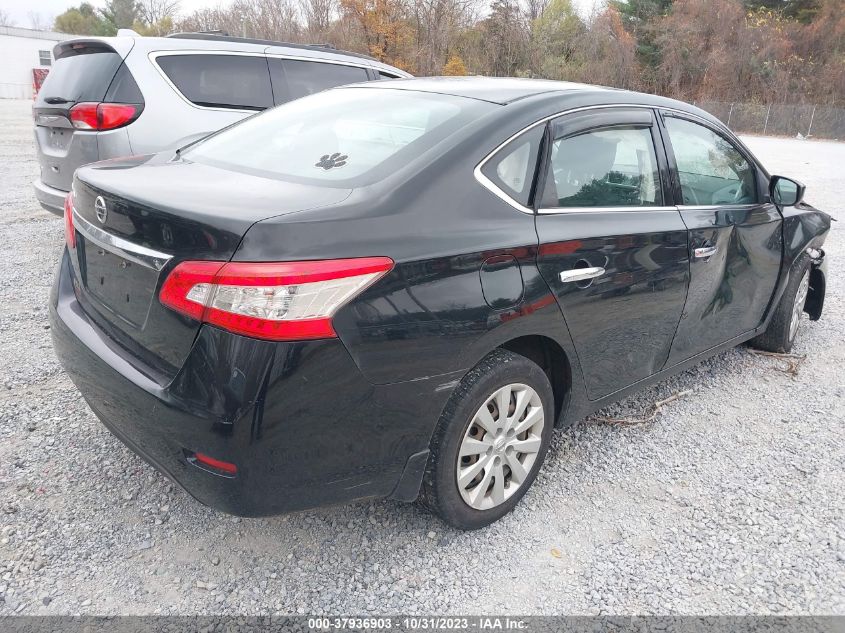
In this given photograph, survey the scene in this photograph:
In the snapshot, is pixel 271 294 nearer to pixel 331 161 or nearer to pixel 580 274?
pixel 331 161

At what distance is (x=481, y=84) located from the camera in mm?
3010

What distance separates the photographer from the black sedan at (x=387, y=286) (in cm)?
185

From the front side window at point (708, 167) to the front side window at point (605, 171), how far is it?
25cm

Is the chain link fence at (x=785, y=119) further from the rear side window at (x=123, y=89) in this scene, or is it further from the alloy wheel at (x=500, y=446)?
the alloy wheel at (x=500, y=446)

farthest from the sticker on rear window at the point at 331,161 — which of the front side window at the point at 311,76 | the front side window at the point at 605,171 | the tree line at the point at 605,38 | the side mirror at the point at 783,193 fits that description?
the tree line at the point at 605,38

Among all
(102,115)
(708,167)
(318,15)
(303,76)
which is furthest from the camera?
(318,15)

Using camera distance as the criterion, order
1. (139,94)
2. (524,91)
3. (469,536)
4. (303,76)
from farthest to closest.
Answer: (303,76) → (139,94) → (524,91) → (469,536)

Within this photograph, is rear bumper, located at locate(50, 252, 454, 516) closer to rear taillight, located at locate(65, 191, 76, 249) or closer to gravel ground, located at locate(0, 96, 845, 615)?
gravel ground, located at locate(0, 96, 845, 615)

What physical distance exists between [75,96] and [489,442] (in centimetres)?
450

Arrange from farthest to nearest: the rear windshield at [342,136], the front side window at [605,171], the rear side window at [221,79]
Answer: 1. the rear side window at [221,79]
2. the front side window at [605,171]
3. the rear windshield at [342,136]

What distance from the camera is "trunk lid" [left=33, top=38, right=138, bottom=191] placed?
494cm

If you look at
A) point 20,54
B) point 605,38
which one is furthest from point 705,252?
point 20,54

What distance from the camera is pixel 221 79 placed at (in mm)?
5586

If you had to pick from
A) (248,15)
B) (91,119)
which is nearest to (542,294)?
(91,119)
